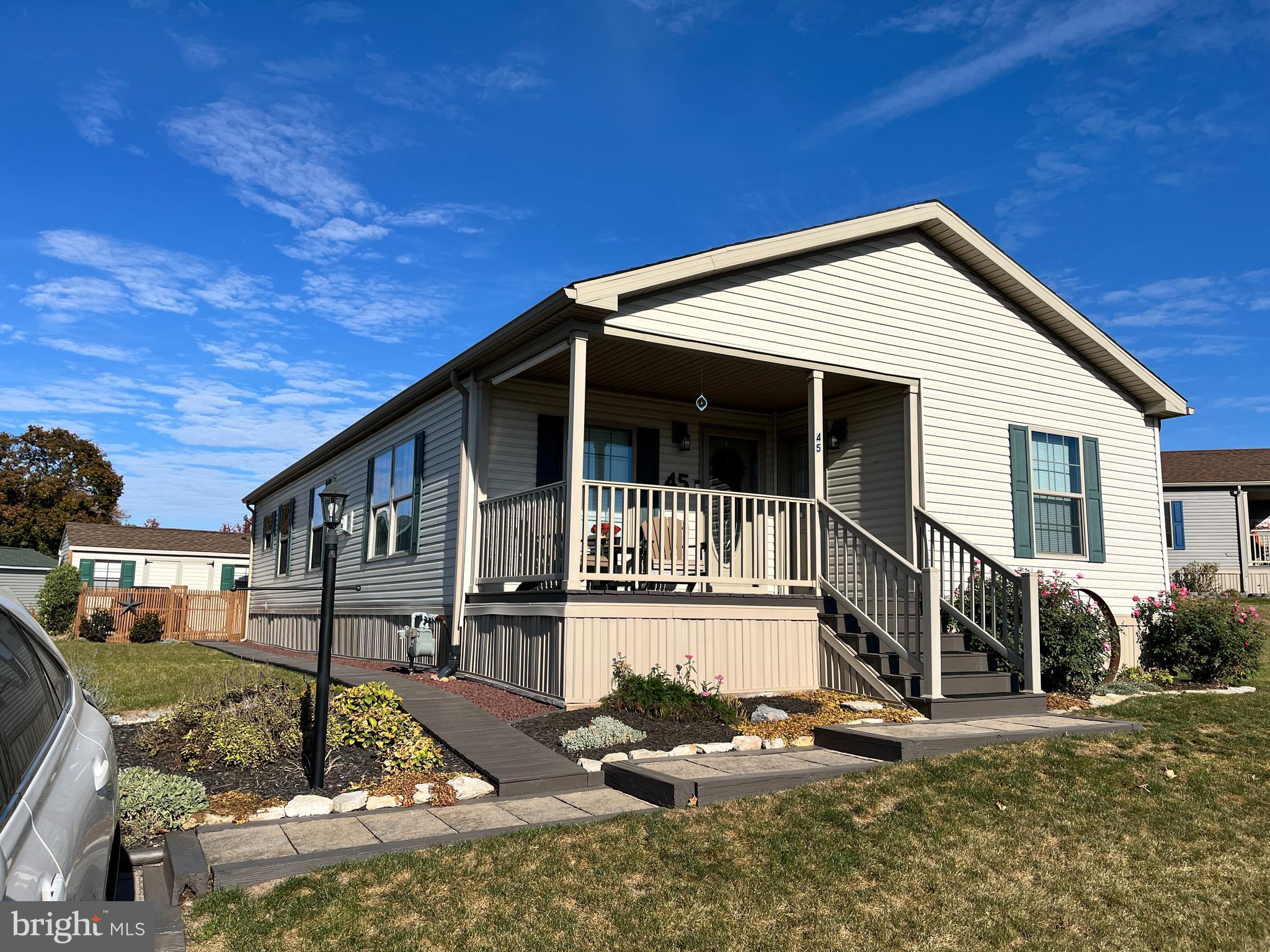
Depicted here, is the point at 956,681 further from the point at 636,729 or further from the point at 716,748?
the point at 636,729

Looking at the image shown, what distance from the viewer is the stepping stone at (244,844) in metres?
4.54

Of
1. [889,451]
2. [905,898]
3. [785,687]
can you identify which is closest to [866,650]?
[785,687]

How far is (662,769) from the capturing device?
6062 mm

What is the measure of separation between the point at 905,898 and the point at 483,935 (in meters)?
1.98

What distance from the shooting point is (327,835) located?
498 cm

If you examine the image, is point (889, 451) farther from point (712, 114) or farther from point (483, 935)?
point (483, 935)

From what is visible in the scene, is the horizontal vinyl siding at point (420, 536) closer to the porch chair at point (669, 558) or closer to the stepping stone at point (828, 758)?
the porch chair at point (669, 558)

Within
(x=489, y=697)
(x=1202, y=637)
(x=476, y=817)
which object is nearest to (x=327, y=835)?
(x=476, y=817)

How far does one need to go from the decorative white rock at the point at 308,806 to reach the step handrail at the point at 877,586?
5.48 m

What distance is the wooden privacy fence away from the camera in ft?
77.5

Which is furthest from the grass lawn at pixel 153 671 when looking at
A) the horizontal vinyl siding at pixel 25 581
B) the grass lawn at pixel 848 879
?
the horizontal vinyl siding at pixel 25 581

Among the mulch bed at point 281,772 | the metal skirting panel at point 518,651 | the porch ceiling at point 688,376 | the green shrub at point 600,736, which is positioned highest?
the porch ceiling at point 688,376

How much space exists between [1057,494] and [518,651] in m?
7.76

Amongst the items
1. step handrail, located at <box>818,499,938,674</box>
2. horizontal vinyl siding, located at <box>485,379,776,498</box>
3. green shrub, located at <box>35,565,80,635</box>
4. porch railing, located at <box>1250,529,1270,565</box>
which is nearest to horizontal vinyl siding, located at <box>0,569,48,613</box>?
green shrub, located at <box>35,565,80,635</box>
